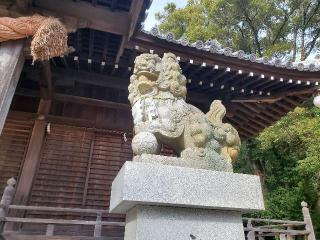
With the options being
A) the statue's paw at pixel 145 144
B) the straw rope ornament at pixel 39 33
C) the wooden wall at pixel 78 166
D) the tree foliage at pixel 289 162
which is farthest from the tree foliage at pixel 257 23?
the statue's paw at pixel 145 144

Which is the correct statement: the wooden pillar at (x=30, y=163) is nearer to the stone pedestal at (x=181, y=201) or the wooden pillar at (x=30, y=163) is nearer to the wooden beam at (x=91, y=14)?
the wooden beam at (x=91, y=14)

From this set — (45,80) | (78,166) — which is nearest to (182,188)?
(78,166)

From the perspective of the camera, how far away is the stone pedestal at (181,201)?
2.09 metres

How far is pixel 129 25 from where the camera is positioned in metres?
3.84

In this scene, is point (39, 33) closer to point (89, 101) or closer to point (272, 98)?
point (89, 101)

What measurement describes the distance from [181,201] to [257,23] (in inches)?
715

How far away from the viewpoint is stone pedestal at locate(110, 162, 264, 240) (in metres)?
2.09

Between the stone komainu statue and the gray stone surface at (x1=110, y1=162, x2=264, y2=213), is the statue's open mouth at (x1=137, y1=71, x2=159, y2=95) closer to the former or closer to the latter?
the stone komainu statue

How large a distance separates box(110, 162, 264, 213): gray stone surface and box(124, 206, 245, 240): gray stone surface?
0.08 metres

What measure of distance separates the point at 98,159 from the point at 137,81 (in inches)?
126

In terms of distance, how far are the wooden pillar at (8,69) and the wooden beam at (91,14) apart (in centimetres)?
65

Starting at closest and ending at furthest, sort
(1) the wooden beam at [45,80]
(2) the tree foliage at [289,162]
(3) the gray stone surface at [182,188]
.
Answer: (3) the gray stone surface at [182,188]
(1) the wooden beam at [45,80]
(2) the tree foliage at [289,162]

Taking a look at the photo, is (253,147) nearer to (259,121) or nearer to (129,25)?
(259,121)

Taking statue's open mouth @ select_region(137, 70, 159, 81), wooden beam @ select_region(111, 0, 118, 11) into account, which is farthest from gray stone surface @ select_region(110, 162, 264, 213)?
wooden beam @ select_region(111, 0, 118, 11)
